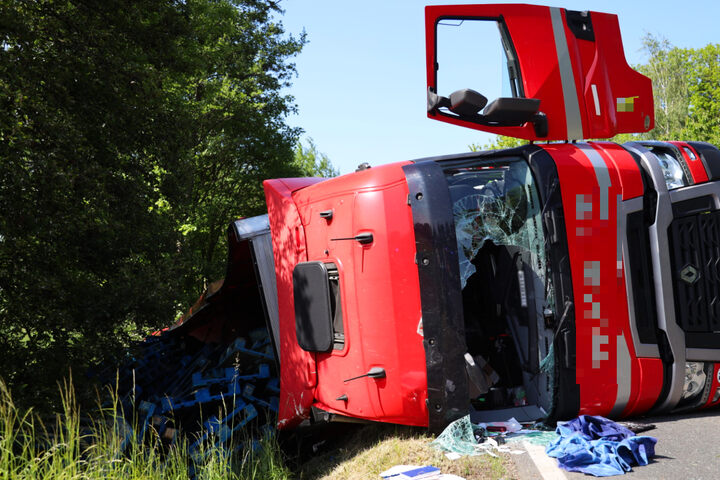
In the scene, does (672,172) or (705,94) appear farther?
(705,94)

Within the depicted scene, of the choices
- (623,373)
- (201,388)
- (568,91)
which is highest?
(568,91)

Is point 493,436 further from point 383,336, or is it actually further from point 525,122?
point 525,122

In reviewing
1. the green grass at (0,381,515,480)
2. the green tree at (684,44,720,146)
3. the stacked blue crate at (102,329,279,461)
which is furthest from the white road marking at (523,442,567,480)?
the green tree at (684,44,720,146)

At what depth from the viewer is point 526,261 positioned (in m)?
4.26

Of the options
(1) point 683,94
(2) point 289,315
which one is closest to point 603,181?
(2) point 289,315

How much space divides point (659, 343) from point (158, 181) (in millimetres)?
7652

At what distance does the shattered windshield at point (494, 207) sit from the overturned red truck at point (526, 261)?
0.01m

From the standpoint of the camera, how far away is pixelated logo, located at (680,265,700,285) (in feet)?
13.6

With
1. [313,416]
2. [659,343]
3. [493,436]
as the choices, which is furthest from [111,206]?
[659,343]

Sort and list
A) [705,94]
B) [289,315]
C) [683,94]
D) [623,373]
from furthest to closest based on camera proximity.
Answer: [683,94] < [705,94] < [289,315] < [623,373]

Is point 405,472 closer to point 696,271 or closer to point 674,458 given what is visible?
point 674,458

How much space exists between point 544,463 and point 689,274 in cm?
181

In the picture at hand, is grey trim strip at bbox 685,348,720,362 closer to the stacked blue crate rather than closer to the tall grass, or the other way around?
the tall grass

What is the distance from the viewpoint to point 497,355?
455 centimetres
